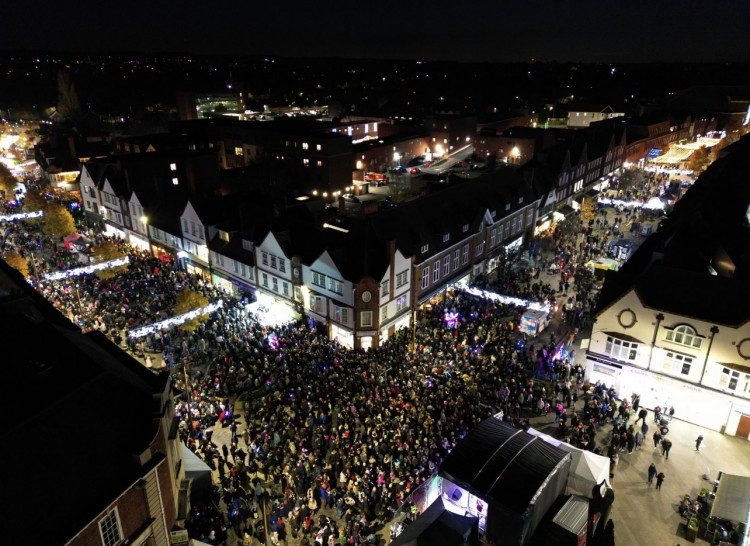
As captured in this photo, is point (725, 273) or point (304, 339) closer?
point (725, 273)

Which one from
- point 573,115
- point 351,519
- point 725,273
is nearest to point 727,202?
point 725,273

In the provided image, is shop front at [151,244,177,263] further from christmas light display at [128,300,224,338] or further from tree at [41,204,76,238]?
christmas light display at [128,300,224,338]

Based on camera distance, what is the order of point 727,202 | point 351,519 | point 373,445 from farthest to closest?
A: point 727,202
point 373,445
point 351,519

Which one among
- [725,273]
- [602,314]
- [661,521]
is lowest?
[661,521]

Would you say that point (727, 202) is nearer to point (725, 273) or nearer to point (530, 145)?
point (725, 273)

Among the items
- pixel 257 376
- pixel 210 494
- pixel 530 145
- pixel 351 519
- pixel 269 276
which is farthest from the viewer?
pixel 530 145

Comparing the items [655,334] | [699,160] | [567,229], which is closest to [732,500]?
[655,334]

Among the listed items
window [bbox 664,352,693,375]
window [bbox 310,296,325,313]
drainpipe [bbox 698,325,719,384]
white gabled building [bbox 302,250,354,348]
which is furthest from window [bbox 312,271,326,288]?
drainpipe [bbox 698,325,719,384]
